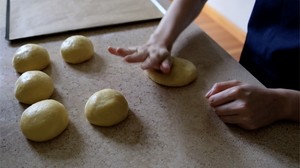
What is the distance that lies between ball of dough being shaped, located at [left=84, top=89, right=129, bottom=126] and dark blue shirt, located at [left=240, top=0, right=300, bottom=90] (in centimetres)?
42

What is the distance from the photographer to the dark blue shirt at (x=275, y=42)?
77cm

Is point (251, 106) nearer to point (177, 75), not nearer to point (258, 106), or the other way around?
point (258, 106)

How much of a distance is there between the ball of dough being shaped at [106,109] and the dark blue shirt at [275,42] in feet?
1.38

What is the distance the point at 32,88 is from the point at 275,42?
2.03ft

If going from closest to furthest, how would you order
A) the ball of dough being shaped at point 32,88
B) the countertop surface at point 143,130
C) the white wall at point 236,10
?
the countertop surface at point 143,130 < the ball of dough being shaped at point 32,88 < the white wall at point 236,10

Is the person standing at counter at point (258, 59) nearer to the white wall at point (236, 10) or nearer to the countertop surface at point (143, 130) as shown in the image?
the countertop surface at point (143, 130)

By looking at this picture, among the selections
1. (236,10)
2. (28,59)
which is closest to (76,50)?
(28,59)

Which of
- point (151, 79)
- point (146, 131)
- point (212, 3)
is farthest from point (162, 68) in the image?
point (212, 3)

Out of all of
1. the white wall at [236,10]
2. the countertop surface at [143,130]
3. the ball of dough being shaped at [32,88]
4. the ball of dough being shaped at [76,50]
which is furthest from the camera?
the white wall at [236,10]

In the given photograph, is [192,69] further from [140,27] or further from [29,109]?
[29,109]

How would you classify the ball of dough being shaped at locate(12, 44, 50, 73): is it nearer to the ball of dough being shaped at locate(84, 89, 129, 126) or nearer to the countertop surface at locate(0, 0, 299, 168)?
the countertop surface at locate(0, 0, 299, 168)

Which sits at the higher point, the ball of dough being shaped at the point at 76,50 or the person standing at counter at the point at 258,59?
the person standing at counter at the point at 258,59

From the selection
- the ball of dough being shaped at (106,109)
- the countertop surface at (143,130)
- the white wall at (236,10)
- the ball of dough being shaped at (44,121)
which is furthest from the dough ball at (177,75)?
the white wall at (236,10)

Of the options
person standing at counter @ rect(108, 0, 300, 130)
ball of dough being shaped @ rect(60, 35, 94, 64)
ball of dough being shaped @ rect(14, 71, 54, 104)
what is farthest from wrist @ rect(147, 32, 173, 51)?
ball of dough being shaped @ rect(14, 71, 54, 104)
